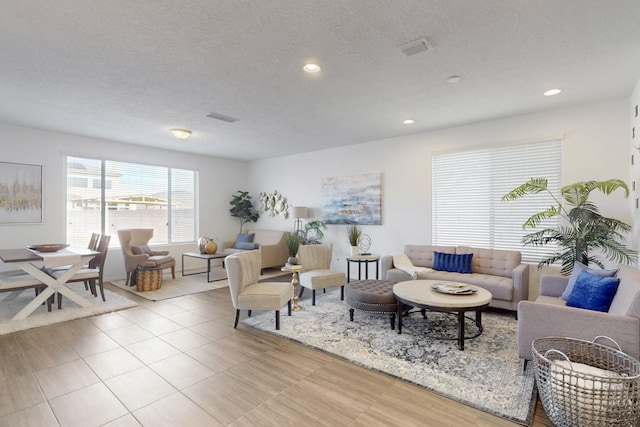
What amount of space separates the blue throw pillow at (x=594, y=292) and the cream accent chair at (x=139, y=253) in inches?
236

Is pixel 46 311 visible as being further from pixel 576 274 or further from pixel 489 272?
pixel 576 274

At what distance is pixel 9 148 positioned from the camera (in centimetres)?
512

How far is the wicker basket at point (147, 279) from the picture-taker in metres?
5.29

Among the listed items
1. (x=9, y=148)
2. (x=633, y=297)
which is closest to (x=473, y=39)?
(x=633, y=297)

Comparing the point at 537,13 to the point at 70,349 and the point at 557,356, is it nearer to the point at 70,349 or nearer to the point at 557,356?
the point at 557,356

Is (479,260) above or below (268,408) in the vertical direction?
above

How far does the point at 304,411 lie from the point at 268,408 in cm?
26

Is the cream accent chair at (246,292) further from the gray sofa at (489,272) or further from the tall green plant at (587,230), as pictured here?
the tall green plant at (587,230)

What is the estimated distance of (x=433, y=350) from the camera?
3.04m

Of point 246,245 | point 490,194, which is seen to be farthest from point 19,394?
point 490,194

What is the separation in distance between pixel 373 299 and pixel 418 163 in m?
3.07

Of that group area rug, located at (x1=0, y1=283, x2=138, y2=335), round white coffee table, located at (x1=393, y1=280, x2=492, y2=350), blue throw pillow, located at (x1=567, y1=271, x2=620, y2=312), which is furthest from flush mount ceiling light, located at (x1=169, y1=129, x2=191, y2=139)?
blue throw pillow, located at (x1=567, y1=271, x2=620, y2=312)

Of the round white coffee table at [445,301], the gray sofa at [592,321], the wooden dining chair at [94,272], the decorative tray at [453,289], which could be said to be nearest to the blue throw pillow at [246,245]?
the wooden dining chair at [94,272]

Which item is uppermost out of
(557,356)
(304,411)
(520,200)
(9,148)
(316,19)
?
(316,19)
